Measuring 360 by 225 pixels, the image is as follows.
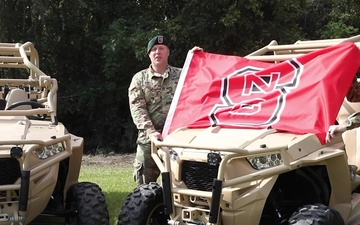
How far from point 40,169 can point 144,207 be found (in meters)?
0.93

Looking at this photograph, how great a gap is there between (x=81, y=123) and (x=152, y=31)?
12.7 feet

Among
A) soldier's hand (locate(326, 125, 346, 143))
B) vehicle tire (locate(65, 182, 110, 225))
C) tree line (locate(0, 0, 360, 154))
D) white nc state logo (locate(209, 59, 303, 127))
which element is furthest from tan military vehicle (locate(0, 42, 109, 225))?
tree line (locate(0, 0, 360, 154))

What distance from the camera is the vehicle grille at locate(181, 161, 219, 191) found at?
17.0 ft

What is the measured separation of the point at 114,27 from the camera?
1961cm

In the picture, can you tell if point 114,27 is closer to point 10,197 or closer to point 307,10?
point 307,10

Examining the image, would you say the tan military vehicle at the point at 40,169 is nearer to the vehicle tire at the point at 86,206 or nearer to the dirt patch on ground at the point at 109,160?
the vehicle tire at the point at 86,206

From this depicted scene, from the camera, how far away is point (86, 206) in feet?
20.2

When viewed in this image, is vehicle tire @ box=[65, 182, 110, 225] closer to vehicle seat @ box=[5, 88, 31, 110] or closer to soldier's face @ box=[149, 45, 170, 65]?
vehicle seat @ box=[5, 88, 31, 110]

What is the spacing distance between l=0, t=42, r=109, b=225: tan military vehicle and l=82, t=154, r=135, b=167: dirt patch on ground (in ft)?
29.9

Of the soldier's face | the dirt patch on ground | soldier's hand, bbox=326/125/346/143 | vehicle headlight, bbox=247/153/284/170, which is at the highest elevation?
the soldier's face

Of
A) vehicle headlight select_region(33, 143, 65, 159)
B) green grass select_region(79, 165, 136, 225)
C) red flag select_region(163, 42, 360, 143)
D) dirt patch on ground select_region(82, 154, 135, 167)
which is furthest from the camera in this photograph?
dirt patch on ground select_region(82, 154, 135, 167)

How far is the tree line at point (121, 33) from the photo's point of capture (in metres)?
19.4

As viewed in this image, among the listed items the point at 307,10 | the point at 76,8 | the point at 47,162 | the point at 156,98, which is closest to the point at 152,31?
the point at 76,8

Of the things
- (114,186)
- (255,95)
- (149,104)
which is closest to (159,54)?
(149,104)
